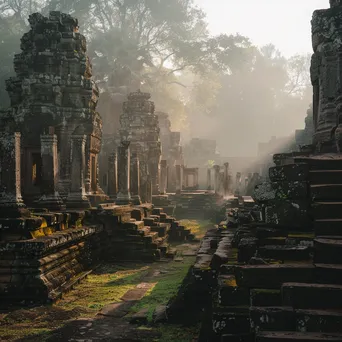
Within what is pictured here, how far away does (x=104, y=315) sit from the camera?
5.28 meters

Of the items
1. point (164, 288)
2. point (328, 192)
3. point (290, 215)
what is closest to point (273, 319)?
point (290, 215)

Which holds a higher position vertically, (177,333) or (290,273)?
(290,273)

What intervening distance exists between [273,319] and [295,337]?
0.24m

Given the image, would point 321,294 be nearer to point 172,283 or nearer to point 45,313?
point 45,313

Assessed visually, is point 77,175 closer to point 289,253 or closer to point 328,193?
point 328,193

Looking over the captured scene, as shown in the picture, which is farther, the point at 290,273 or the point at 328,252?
the point at 328,252

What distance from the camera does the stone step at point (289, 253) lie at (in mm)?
3830

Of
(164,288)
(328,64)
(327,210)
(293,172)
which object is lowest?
(164,288)

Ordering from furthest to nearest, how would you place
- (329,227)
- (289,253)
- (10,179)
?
(10,179) < (329,227) < (289,253)

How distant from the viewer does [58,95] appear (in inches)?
452

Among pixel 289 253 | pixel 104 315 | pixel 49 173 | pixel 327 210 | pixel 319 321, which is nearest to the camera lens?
pixel 319 321

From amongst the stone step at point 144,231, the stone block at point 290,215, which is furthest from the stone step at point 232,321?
the stone step at point 144,231

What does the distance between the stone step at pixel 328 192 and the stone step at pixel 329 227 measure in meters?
0.63

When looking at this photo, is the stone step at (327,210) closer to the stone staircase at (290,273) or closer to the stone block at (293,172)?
the stone staircase at (290,273)
